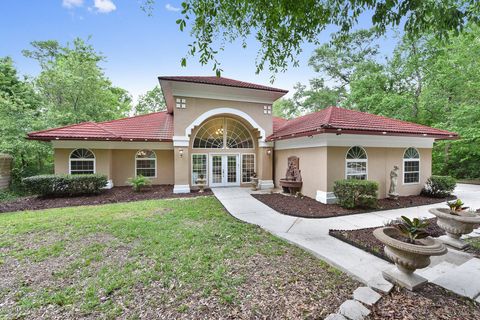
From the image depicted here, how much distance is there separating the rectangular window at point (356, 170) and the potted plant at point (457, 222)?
4.63 m

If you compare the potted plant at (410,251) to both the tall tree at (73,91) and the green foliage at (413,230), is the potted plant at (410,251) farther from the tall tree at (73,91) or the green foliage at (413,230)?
the tall tree at (73,91)

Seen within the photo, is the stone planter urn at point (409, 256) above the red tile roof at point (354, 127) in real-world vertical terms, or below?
below

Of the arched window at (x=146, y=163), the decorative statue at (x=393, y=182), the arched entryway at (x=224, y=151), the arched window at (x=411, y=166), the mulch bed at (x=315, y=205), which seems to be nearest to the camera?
the mulch bed at (x=315, y=205)

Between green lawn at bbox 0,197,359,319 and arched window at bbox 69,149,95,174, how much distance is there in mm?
5821

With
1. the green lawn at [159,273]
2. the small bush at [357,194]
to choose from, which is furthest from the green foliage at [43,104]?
the small bush at [357,194]

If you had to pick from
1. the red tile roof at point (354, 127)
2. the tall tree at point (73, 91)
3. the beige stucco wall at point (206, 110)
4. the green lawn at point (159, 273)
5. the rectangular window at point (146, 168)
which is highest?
the tall tree at point (73, 91)

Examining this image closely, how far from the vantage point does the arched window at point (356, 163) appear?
373 inches

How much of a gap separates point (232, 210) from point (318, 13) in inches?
256

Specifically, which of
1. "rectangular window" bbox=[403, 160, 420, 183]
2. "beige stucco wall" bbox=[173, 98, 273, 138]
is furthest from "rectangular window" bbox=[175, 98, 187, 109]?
"rectangular window" bbox=[403, 160, 420, 183]

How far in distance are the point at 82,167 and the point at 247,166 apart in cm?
951

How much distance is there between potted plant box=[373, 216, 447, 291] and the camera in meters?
2.96

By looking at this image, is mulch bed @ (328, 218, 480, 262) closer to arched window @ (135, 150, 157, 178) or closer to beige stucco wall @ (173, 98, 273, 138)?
beige stucco wall @ (173, 98, 273, 138)

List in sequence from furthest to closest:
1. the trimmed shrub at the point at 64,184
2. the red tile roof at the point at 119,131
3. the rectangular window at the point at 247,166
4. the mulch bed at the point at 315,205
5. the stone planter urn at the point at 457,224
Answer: the rectangular window at the point at 247,166 < the red tile roof at the point at 119,131 < the trimmed shrub at the point at 64,184 < the mulch bed at the point at 315,205 < the stone planter urn at the point at 457,224

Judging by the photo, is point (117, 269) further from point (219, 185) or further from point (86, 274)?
point (219, 185)
